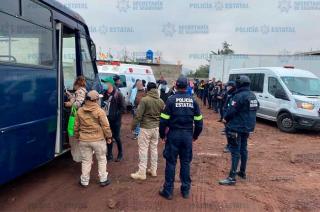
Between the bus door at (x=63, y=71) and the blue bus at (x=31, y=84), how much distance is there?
17 mm

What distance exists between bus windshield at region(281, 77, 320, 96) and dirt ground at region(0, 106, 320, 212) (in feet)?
12.5

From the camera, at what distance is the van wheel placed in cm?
1132

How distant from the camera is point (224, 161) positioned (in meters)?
7.53

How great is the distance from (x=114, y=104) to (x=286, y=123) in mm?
7226

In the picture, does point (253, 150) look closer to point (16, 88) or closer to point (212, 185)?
point (212, 185)

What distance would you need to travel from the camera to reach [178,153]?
5.14 meters

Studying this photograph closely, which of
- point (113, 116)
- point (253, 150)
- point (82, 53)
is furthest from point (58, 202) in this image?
point (253, 150)

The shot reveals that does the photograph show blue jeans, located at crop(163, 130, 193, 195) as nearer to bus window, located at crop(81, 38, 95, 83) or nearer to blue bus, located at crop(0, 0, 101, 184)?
blue bus, located at crop(0, 0, 101, 184)

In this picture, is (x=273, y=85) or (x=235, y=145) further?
(x=273, y=85)

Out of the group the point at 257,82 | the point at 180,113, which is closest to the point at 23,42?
the point at 180,113

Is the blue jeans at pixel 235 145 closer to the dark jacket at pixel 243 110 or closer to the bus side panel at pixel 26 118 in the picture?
the dark jacket at pixel 243 110

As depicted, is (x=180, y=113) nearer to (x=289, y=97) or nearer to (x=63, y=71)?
(x=63, y=71)

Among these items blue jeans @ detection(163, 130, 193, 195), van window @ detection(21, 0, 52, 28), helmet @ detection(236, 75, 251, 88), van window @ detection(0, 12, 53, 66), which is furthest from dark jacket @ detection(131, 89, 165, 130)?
van window @ detection(21, 0, 52, 28)

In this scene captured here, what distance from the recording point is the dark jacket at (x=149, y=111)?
5773 millimetres
